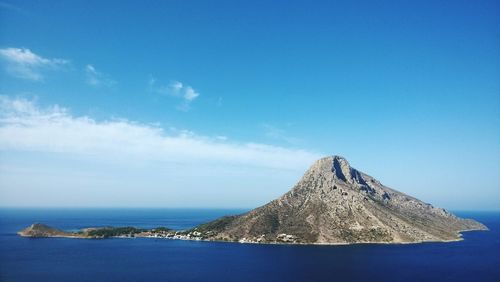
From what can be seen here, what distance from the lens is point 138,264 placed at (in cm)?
19512

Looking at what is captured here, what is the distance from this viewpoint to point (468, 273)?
179625mm

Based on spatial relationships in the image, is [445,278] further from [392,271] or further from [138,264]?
[138,264]

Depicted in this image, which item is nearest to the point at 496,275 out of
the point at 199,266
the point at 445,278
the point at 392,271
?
the point at 445,278

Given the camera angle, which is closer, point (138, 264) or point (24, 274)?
point (24, 274)

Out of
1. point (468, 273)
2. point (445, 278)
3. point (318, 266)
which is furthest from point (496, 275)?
point (318, 266)

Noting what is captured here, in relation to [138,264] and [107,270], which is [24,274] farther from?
[138,264]

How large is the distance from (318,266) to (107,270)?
94.0 metres

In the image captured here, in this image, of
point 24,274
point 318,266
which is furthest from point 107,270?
point 318,266

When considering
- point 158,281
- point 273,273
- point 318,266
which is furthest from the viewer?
point 318,266

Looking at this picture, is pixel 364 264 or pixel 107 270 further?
pixel 364 264

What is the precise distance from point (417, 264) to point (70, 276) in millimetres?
155709

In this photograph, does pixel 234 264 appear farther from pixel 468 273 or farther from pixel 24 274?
pixel 468 273

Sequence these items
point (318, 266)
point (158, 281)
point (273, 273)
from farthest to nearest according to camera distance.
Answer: point (318, 266) → point (273, 273) → point (158, 281)

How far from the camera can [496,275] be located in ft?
575
